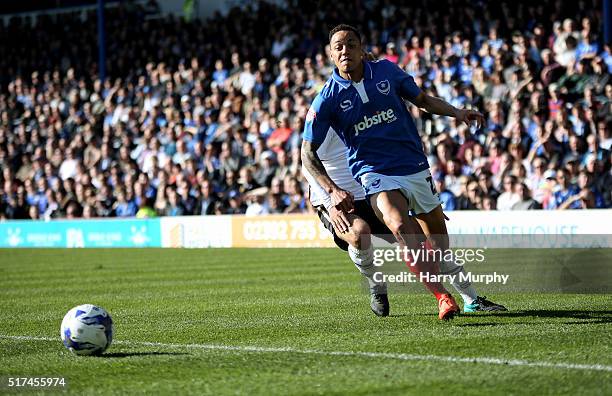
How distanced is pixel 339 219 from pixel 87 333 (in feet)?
7.88

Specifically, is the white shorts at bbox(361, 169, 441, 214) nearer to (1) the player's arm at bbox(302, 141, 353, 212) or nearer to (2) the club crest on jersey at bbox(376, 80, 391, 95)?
(1) the player's arm at bbox(302, 141, 353, 212)

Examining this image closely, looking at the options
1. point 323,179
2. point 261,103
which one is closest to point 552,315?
point 323,179

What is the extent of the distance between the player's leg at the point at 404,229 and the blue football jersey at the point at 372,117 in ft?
0.72

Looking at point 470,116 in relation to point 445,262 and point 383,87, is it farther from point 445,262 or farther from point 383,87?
point 445,262

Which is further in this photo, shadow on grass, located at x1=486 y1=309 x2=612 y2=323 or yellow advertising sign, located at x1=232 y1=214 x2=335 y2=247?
yellow advertising sign, located at x1=232 y1=214 x2=335 y2=247

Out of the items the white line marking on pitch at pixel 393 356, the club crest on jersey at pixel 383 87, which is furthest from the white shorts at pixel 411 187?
the white line marking on pitch at pixel 393 356

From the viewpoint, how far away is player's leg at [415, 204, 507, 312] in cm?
873

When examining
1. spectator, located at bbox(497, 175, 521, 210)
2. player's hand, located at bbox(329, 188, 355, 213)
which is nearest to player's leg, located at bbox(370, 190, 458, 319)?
player's hand, located at bbox(329, 188, 355, 213)

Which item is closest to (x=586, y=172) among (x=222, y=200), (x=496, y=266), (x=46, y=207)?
(x=496, y=266)

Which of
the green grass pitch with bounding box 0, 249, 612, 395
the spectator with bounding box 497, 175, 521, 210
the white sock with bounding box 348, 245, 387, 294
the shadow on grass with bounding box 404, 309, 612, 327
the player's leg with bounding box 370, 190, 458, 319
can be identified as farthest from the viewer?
the spectator with bounding box 497, 175, 521, 210

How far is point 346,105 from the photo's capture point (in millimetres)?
8609

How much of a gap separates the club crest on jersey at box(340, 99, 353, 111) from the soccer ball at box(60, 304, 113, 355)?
2.61m

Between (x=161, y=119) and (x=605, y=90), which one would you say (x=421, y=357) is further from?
(x=161, y=119)

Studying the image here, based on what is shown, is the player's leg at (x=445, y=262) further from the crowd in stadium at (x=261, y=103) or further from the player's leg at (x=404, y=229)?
the crowd in stadium at (x=261, y=103)
